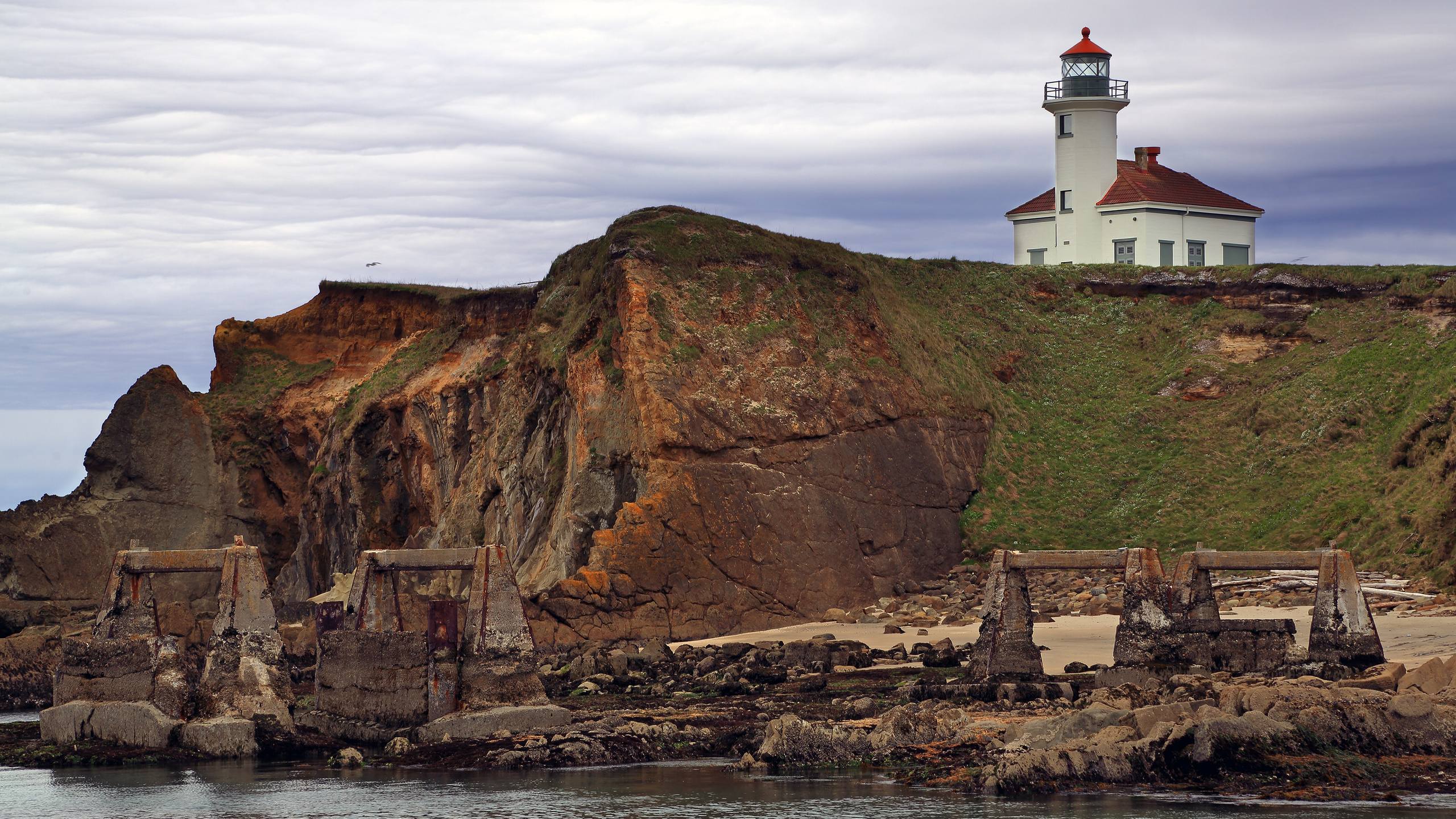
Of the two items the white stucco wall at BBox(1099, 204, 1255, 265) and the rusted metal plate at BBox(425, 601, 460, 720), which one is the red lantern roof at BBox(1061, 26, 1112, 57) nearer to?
the white stucco wall at BBox(1099, 204, 1255, 265)

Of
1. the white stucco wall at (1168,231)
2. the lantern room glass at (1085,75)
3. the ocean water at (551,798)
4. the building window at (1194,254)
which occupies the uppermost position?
the lantern room glass at (1085,75)

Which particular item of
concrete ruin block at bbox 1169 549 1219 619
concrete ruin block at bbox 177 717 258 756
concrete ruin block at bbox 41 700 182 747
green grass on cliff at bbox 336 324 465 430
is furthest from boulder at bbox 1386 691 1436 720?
green grass on cliff at bbox 336 324 465 430

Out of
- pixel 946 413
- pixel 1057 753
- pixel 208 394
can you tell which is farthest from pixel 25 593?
pixel 1057 753

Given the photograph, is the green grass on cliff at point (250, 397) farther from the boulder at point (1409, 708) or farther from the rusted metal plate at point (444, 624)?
the boulder at point (1409, 708)

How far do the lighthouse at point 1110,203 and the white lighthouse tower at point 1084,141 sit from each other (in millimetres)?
22

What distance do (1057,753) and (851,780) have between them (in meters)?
3.22

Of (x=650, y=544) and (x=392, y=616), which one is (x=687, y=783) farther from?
(x=650, y=544)

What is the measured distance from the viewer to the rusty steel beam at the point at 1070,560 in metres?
30.7

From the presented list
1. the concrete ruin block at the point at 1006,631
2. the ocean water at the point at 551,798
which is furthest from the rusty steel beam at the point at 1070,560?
the ocean water at the point at 551,798

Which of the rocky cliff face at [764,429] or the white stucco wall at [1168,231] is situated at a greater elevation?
the white stucco wall at [1168,231]

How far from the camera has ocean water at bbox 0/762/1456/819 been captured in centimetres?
2294

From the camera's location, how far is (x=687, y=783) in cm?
2638

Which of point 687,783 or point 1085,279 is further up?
point 1085,279

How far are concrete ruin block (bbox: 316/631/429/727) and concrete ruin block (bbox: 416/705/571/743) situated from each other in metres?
0.50
